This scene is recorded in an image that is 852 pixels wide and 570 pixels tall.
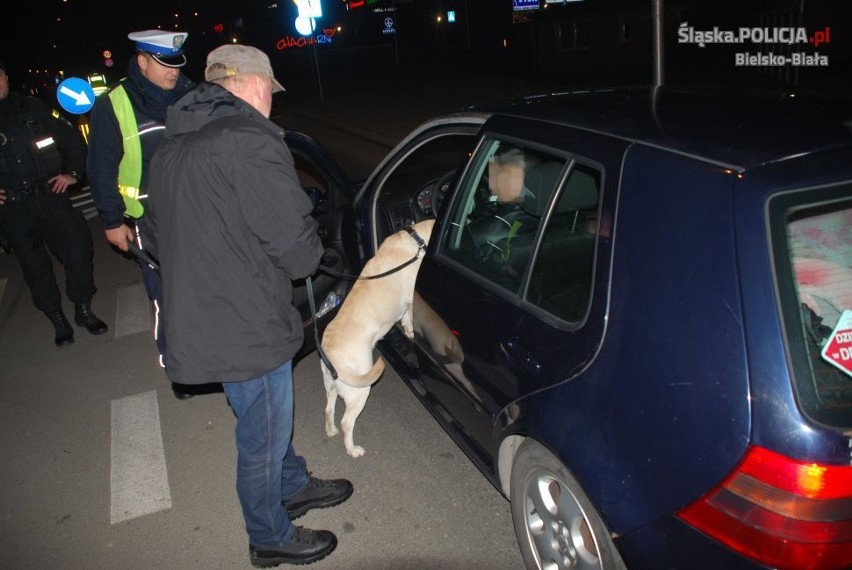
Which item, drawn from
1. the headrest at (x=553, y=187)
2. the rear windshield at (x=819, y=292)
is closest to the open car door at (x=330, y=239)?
the headrest at (x=553, y=187)

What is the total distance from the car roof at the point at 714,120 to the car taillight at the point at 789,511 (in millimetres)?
742

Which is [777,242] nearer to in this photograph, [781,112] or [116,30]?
[781,112]

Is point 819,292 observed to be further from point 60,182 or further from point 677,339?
point 60,182

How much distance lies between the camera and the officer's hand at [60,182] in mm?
4961

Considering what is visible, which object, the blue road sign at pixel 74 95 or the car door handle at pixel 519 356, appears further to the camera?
the blue road sign at pixel 74 95

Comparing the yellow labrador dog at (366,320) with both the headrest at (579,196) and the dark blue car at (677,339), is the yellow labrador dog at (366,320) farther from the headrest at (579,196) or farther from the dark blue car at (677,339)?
the headrest at (579,196)

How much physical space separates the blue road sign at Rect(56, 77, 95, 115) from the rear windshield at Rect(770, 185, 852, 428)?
11.3m

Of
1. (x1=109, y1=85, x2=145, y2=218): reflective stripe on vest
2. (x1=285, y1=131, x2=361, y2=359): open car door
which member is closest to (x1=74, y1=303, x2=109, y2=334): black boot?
(x1=109, y1=85, x2=145, y2=218): reflective stripe on vest

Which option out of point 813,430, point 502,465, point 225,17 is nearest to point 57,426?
point 502,465

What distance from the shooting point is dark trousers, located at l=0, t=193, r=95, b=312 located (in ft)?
16.1

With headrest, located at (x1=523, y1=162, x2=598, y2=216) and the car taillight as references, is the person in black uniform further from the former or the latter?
the car taillight

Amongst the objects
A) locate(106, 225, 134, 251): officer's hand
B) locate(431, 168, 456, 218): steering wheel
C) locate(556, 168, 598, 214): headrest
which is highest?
locate(556, 168, 598, 214): headrest

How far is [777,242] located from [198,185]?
175cm

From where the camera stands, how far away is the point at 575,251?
2135 millimetres
